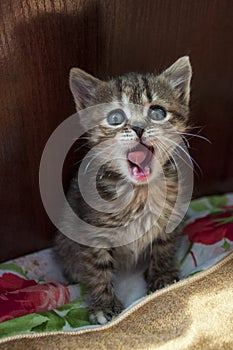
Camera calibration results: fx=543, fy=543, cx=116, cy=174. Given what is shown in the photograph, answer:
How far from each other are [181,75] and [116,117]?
22 cm

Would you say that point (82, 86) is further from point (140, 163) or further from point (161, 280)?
point (161, 280)

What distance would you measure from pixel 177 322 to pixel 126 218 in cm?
29

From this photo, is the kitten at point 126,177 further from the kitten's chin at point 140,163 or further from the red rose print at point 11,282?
the red rose print at point 11,282

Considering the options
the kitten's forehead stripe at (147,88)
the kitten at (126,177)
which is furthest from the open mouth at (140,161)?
the kitten's forehead stripe at (147,88)

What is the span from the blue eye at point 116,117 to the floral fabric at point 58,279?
1.31 feet

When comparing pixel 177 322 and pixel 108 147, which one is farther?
pixel 108 147

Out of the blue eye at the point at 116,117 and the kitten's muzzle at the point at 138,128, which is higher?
the blue eye at the point at 116,117

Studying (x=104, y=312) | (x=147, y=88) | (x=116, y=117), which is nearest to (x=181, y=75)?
(x=147, y=88)

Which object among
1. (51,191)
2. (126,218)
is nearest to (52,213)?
(51,191)

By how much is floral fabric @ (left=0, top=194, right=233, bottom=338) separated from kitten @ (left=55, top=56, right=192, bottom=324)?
0.25 ft

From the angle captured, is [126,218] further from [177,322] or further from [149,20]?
[149,20]

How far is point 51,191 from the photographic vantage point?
4.89ft

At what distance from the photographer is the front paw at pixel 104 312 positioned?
1.27 metres

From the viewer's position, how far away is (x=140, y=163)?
4.08ft
